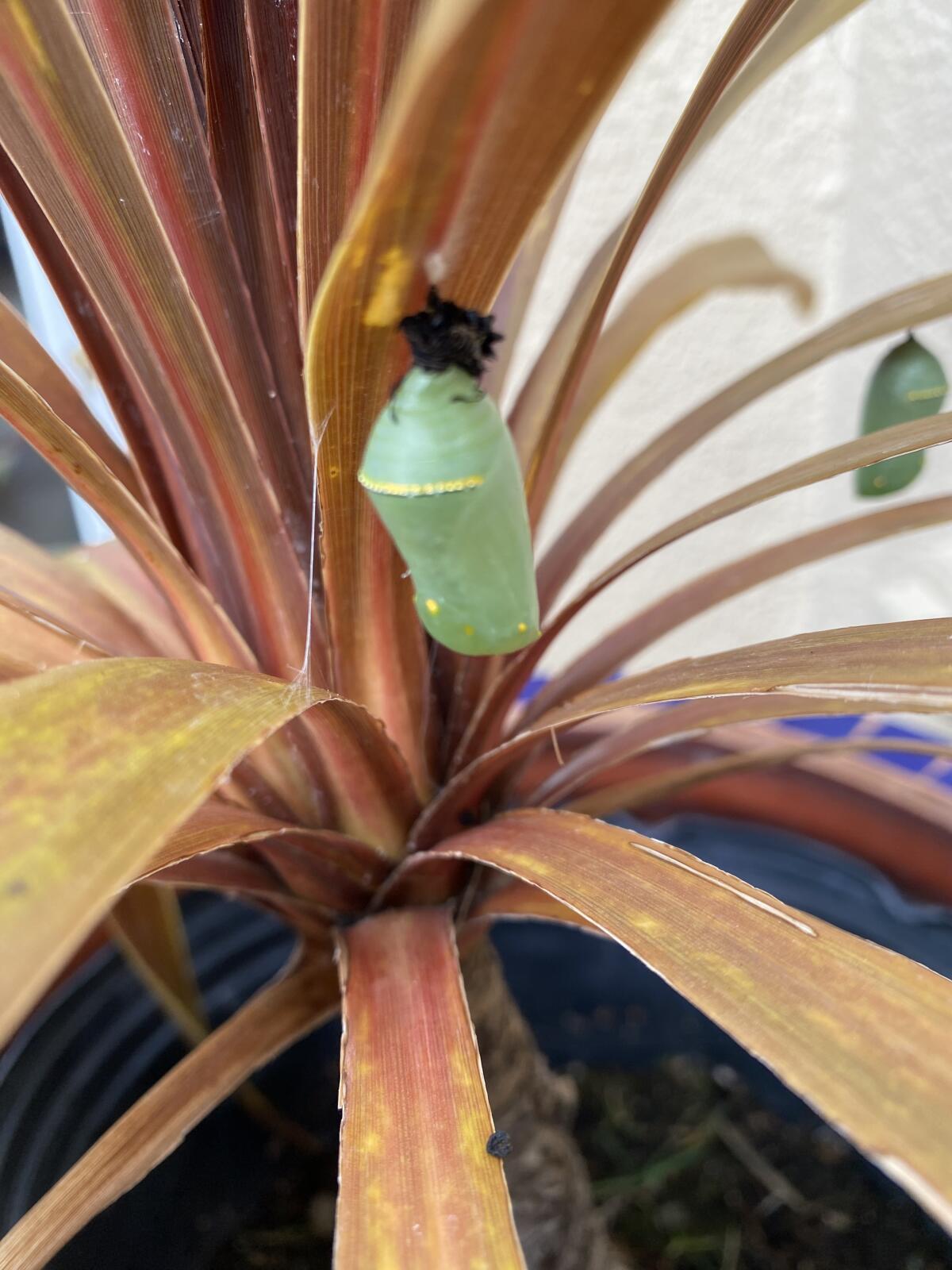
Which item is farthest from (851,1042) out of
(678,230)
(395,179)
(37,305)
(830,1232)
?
(37,305)

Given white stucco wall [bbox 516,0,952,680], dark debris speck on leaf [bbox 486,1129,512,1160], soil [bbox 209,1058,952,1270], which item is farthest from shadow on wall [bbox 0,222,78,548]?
dark debris speck on leaf [bbox 486,1129,512,1160]

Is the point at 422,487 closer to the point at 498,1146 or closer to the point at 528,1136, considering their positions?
the point at 498,1146

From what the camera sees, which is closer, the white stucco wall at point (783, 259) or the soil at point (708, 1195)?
the soil at point (708, 1195)

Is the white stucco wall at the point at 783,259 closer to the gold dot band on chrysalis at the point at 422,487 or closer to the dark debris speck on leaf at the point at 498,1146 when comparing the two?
the gold dot band on chrysalis at the point at 422,487

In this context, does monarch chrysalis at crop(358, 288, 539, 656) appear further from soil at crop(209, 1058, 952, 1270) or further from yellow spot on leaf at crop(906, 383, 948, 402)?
soil at crop(209, 1058, 952, 1270)

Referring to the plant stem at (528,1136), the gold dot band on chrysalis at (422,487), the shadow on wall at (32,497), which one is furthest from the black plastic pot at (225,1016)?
the shadow on wall at (32,497)

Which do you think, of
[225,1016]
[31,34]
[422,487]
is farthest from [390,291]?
[225,1016]
